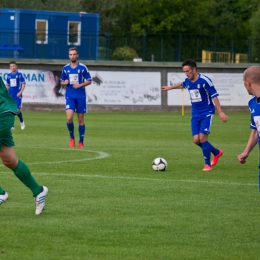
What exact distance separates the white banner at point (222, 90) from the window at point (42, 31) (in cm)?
745

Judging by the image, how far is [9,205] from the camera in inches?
348

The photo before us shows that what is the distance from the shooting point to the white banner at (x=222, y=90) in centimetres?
3653

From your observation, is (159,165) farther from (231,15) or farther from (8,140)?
(231,15)

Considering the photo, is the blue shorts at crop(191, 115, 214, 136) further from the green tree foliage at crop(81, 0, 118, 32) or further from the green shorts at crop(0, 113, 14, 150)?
the green tree foliage at crop(81, 0, 118, 32)

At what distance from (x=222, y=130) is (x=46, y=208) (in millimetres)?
17248

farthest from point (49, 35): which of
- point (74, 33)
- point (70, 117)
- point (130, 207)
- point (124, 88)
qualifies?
point (130, 207)

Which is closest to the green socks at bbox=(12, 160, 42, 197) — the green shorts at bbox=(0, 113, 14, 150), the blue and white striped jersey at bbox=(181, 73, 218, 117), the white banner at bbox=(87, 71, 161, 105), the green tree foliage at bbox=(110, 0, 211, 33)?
the green shorts at bbox=(0, 113, 14, 150)

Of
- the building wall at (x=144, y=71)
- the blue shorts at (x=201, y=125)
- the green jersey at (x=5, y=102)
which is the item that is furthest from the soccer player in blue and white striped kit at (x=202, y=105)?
the building wall at (x=144, y=71)

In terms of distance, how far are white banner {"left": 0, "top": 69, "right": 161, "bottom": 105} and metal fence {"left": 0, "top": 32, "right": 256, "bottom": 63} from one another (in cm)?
474

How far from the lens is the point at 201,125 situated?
13562 millimetres

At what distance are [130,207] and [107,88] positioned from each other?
26.8 m

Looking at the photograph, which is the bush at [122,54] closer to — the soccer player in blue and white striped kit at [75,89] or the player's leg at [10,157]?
the soccer player in blue and white striped kit at [75,89]

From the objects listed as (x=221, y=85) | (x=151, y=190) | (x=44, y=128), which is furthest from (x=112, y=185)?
(x=221, y=85)

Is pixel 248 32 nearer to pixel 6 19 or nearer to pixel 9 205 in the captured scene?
pixel 6 19
